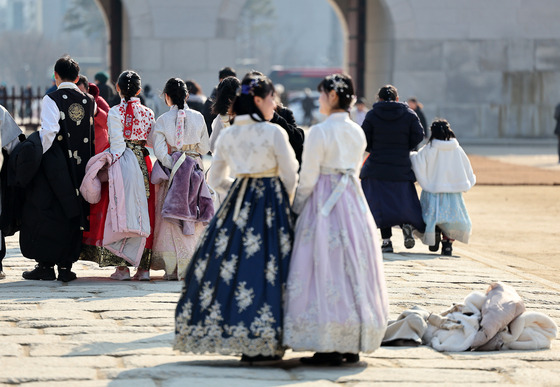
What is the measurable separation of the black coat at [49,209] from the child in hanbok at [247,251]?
2536mm

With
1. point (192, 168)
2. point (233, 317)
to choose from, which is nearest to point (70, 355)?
point (233, 317)

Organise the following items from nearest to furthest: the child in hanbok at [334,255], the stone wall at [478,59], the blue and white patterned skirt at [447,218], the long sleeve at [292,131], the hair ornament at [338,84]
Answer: the child in hanbok at [334,255] < the hair ornament at [338,84] < the long sleeve at [292,131] < the blue and white patterned skirt at [447,218] < the stone wall at [478,59]

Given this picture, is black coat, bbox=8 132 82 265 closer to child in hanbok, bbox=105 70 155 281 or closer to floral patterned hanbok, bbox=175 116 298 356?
child in hanbok, bbox=105 70 155 281

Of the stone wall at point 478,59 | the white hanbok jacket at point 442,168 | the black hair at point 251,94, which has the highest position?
the stone wall at point 478,59

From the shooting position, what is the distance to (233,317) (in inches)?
218

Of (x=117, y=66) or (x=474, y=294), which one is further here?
(x=117, y=66)

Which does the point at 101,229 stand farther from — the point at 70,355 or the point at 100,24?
the point at 100,24

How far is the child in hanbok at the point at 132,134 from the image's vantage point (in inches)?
325

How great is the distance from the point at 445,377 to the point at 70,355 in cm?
189

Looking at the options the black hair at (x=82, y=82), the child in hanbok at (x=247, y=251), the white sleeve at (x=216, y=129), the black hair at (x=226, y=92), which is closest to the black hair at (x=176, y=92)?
the black hair at (x=226, y=92)

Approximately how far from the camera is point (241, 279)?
5.58 metres

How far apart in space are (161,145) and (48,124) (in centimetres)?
82

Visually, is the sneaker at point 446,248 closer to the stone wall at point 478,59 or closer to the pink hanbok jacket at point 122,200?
the pink hanbok jacket at point 122,200

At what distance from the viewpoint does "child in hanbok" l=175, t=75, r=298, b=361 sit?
18.1 ft
